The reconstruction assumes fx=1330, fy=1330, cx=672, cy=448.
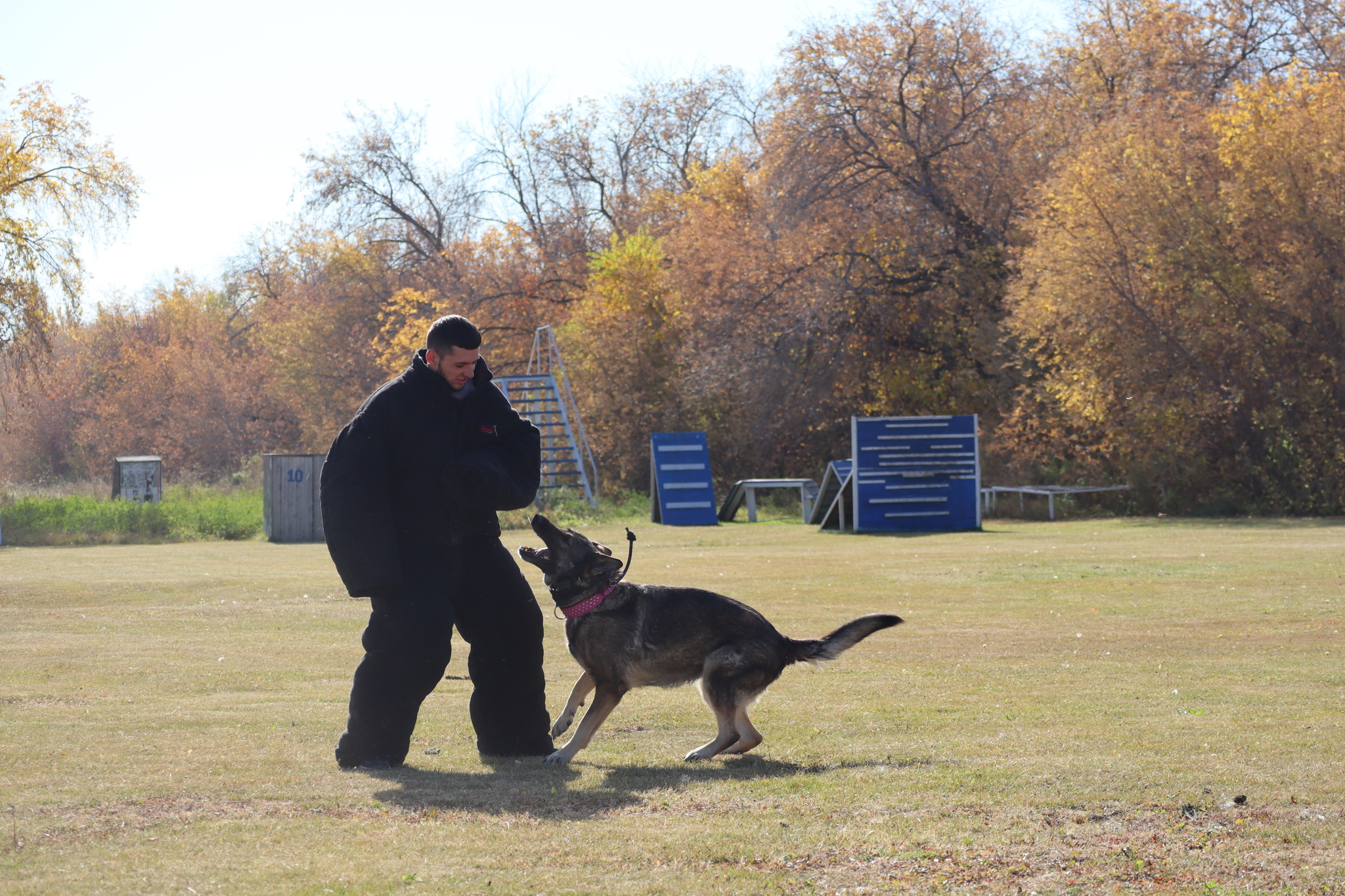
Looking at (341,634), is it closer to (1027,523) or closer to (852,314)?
(1027,523)

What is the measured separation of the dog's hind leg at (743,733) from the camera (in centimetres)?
637

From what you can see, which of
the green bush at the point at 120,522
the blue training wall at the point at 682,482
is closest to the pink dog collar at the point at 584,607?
the green bush at the point at 120,522

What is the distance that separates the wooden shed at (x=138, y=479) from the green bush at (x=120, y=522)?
3.03 m

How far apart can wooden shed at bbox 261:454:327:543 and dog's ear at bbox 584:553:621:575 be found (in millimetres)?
18907

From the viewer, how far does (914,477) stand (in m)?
25.9

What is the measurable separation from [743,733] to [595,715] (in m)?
0.73

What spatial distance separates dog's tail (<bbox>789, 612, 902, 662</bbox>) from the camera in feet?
21.1

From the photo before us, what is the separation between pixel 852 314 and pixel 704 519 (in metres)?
7.92

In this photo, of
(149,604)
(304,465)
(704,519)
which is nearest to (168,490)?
(304,465)

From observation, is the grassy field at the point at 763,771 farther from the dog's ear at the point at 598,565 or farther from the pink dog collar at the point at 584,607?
the dog's ear at the point at 598,565

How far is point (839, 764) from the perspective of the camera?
616 cm

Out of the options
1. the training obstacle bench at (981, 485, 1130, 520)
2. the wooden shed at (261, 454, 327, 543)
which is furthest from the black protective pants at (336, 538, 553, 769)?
the training obstacle bench at (981, 485, 1130, 520)

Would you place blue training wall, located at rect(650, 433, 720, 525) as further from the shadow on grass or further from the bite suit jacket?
the shadow on grass

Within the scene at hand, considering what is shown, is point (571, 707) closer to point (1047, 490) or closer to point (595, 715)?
point (595, 715)
